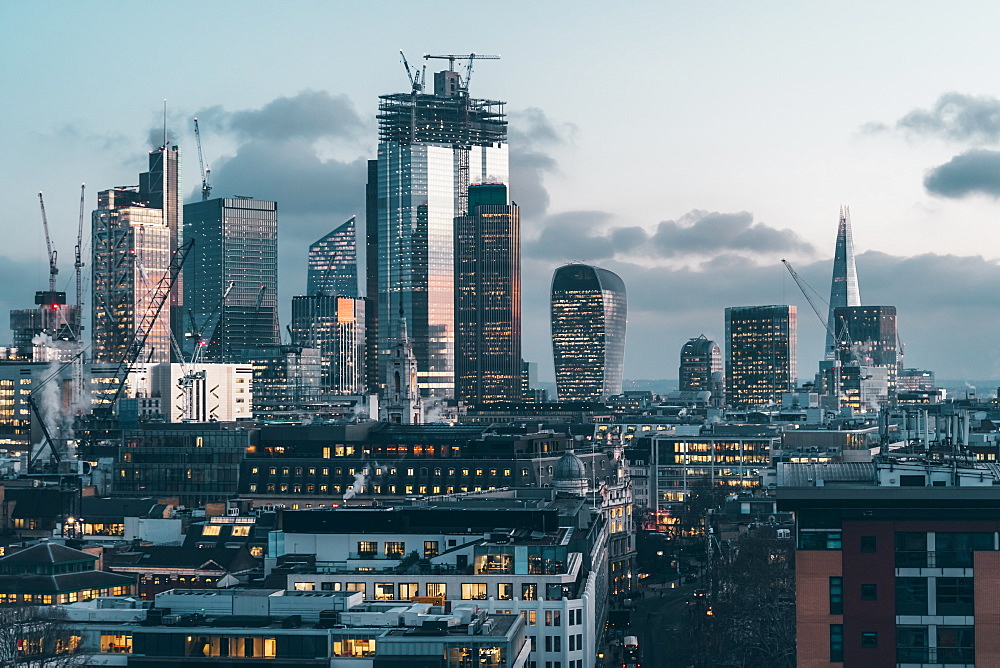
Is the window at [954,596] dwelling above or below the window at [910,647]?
above

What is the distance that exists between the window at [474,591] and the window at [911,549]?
175ft

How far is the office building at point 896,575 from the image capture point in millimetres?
95750

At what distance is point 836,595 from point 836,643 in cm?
247

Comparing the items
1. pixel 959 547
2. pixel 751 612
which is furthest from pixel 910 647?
pixel 751 612

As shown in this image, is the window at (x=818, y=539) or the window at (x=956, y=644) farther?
the window at (x=818, y=539)

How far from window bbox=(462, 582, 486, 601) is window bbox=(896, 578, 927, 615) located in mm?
53343

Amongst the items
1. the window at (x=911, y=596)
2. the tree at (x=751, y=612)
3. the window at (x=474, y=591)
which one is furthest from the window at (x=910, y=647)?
the window at (x=474, y=591)

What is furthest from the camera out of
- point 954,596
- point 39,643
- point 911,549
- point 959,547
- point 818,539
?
point 39,643

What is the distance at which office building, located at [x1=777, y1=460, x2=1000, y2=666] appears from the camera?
95750 mm

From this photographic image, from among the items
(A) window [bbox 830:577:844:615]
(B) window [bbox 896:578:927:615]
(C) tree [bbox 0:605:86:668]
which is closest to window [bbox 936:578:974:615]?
(B) window [bbox 896:578:927:615]

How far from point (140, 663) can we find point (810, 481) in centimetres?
4832

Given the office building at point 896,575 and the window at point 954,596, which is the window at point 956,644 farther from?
the window at point 954,596

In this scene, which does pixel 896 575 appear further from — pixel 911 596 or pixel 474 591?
pixel 474 591

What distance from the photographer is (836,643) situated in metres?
96.1
